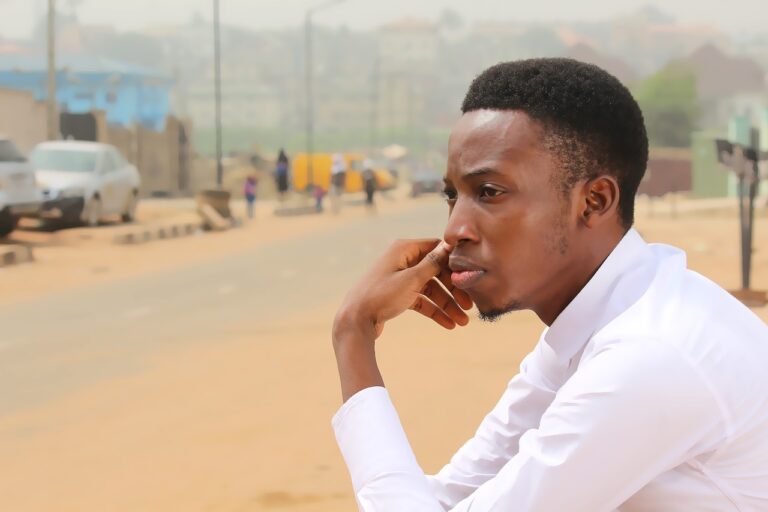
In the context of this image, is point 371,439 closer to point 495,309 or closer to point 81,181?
point 495,309

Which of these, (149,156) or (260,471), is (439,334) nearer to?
(260,471)

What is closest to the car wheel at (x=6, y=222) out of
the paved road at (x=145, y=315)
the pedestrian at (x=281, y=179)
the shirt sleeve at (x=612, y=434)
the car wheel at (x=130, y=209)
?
the paved road at (x=145, y=315)

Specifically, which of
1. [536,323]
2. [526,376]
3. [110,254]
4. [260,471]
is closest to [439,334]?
[536,323]

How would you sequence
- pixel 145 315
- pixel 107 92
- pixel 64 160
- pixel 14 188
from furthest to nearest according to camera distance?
pixel 107 92
pixel 64 160
pixel 14 188
pixel 145 315

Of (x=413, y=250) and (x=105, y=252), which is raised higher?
(x=413, y=250)

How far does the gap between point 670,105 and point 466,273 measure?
394ft

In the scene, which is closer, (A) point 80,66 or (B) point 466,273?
(B) point 466,273

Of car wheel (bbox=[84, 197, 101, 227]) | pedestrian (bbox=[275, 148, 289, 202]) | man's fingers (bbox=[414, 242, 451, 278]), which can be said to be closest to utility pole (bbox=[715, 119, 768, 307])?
man's fingers (bbox=[414, 242, 451, 278])

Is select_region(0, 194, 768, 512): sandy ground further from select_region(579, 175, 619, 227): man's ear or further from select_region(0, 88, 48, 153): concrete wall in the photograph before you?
select_region(0, 88, 48, 153): concrete wall

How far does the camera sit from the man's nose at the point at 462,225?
7.70ft

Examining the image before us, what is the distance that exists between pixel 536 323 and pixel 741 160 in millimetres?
2848

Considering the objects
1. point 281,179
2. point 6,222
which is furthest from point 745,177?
point 281,179

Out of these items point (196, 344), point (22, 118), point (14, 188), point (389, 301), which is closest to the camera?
point (389, 301)

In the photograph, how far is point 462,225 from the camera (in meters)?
2.36
